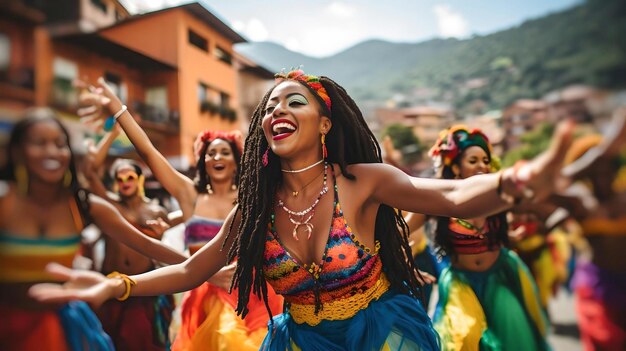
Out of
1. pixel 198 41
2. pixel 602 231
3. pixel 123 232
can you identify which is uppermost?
pixel 198 41

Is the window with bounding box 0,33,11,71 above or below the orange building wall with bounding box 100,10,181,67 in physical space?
below

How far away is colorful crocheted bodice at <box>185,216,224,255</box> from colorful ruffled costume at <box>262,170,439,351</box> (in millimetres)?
1669

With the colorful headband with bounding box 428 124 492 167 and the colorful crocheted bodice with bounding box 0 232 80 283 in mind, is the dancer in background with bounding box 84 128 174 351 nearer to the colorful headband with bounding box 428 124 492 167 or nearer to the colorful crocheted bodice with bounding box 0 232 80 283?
the colorful crocheted bodice with bounding box 0 232 80 283

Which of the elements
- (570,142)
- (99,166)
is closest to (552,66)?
(570,142)

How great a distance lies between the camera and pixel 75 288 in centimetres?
212

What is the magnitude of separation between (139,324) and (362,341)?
8.28 feet

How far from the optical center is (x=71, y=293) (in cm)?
208

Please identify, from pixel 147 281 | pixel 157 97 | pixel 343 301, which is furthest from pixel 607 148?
pixel 157 97

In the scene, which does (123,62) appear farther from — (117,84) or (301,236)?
(301,236)

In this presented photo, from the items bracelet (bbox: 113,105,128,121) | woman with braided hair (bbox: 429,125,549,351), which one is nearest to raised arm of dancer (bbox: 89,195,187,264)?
bracelet (bbox: 113,105,128,121)

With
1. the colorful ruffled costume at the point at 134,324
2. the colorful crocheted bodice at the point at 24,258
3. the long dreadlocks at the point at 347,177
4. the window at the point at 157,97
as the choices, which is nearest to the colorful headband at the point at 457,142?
the long dreadlocks at the point at 347,177

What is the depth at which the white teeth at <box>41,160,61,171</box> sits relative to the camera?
228 cm

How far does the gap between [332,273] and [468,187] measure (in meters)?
0.73

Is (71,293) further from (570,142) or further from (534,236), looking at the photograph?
(534,236)
